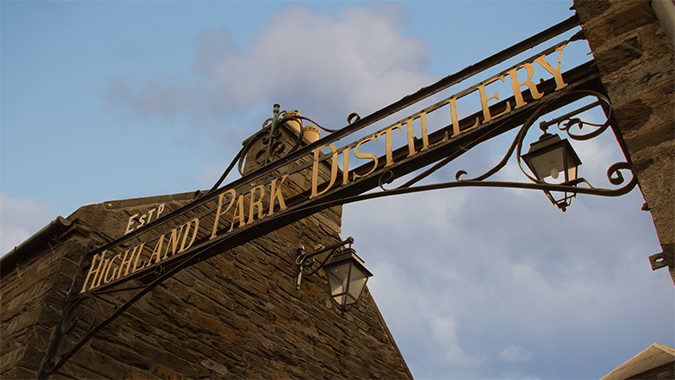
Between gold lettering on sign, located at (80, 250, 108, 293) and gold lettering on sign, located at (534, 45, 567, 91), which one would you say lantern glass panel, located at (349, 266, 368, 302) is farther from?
gold lettering on sign, located at (534, 45, 567, 91)

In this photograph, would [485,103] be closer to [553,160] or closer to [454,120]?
[454,120]

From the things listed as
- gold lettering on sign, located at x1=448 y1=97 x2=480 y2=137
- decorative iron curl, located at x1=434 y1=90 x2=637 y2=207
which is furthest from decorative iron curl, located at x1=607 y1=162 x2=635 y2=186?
gold lettering on sign, located at x1=448 y1=97 x2=480 y2=137

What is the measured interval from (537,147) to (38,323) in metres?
3.84

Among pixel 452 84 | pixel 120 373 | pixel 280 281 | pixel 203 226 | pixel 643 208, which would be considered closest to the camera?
pixel 643 208

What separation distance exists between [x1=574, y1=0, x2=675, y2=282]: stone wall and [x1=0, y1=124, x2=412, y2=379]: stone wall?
4.08 m

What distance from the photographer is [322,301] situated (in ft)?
21.4

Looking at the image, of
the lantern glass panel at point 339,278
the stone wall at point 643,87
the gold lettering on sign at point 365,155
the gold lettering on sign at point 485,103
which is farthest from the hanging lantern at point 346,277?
the stone wall at point 643,87

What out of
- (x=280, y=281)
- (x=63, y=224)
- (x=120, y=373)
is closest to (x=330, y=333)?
(x=280, y=281)

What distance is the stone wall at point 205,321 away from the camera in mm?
4227

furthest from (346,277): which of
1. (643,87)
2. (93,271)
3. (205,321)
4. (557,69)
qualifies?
(643,87)

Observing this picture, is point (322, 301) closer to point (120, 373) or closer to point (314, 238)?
point (314, 238)

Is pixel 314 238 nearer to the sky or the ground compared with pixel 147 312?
nearer to the sky

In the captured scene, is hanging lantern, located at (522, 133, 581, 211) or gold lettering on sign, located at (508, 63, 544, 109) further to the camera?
gold lettering on sign, located at (508, 63, 544, 109)

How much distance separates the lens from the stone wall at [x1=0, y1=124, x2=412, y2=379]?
4.23 m
